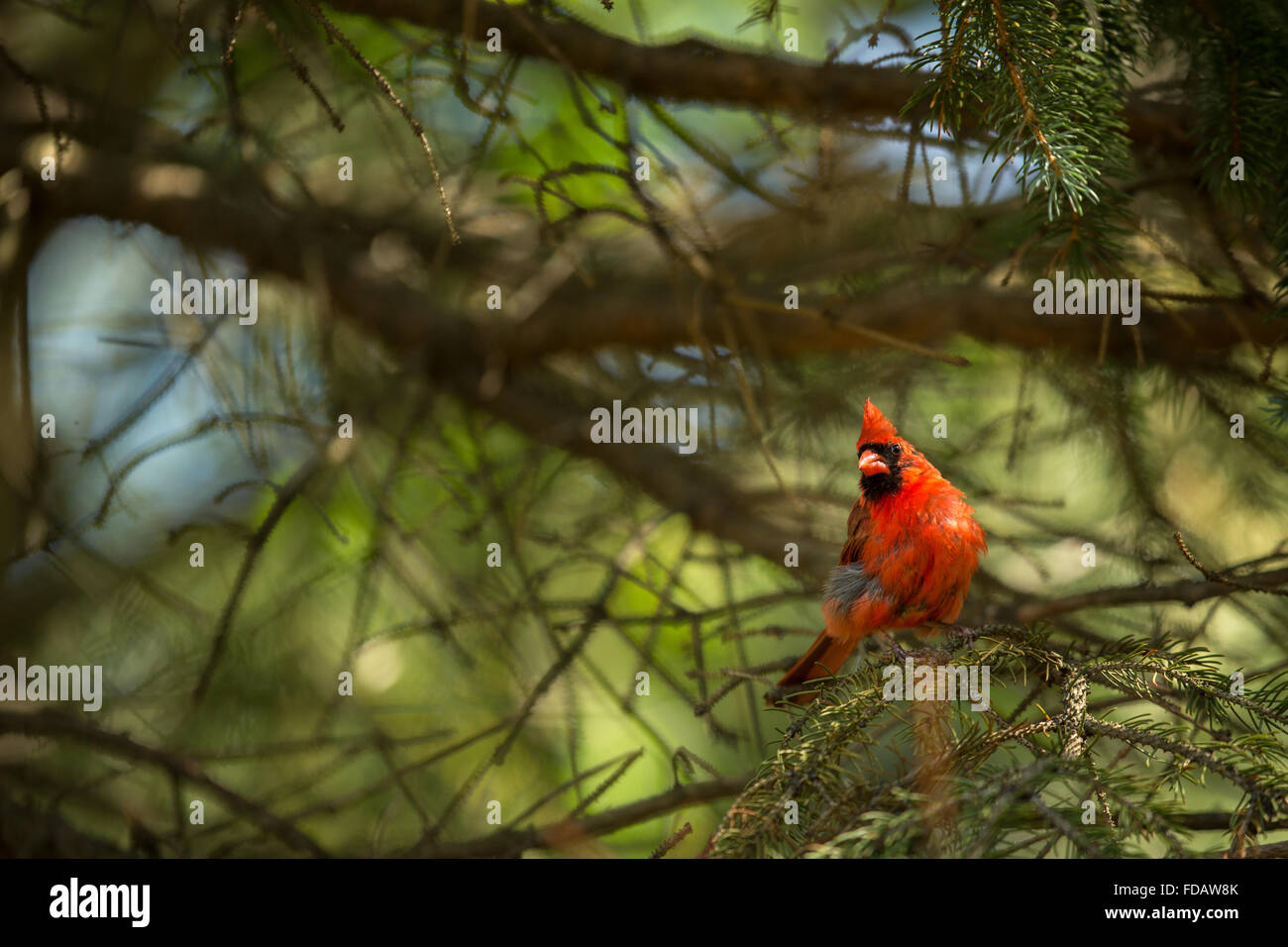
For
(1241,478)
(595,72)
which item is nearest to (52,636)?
(595,72)

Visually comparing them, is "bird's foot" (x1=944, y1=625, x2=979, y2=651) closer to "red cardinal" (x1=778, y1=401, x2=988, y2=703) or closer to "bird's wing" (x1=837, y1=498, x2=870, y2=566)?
"red cardinal" (x1=778, y1=401, x2=988, y2=703)

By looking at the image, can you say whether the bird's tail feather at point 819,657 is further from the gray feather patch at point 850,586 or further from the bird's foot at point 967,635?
the bird's foot at point 967,635

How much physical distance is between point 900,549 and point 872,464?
0.16m

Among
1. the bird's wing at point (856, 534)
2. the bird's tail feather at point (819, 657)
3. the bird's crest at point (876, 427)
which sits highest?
the bird's crest at point (876, 427)

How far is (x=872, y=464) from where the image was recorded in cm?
169

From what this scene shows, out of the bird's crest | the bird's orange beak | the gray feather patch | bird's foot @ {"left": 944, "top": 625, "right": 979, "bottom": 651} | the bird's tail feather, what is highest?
the bird's crest

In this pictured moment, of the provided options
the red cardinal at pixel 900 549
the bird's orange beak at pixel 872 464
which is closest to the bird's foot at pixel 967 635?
the red cardinal at pixel 900 549

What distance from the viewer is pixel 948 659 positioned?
135cm

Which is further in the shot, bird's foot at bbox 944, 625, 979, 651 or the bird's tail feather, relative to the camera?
the bird's tail feather

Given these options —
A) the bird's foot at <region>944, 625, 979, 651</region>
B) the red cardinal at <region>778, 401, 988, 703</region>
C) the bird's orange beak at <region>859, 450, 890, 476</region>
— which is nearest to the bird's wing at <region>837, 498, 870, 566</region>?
the red cardinal at <region>778, 401, 988, 703</region>

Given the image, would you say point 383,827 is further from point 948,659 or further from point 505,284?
point 505,284

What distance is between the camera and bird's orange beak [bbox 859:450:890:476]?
1685 mm

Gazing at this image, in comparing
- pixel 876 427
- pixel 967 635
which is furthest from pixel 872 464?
pixel 967 635

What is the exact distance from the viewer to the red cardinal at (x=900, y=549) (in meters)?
1.68
